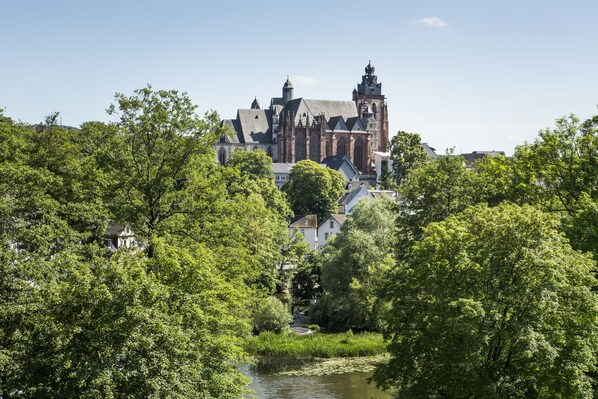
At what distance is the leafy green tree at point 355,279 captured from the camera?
177 ft

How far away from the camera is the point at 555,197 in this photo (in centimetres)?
3556

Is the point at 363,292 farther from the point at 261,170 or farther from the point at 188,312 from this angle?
the point at 261,170

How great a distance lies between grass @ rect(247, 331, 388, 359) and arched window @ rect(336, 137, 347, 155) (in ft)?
348

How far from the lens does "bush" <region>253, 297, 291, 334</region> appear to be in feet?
173

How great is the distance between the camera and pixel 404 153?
409ft

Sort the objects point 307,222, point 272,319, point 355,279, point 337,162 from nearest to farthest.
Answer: point 272,319
point 355,279
point 307,222
point 337,162

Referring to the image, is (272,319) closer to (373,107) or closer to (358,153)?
(358,153)

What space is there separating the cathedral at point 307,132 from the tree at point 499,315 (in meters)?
125

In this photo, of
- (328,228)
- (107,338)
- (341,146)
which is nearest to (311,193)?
(328,228)

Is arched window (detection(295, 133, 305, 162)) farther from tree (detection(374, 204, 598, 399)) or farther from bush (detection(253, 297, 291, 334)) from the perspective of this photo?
tree (detection(374, 204, 598, 399))

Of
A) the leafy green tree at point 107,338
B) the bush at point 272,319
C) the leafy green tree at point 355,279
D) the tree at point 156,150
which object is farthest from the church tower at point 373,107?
the leafy green tree at point 107,338

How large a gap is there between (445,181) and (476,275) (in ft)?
54.5

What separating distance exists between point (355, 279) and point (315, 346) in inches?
305

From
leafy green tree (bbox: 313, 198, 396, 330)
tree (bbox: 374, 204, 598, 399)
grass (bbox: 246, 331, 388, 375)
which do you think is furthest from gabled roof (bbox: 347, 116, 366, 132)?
tree (bbox: 374, 204, 598, 399)
